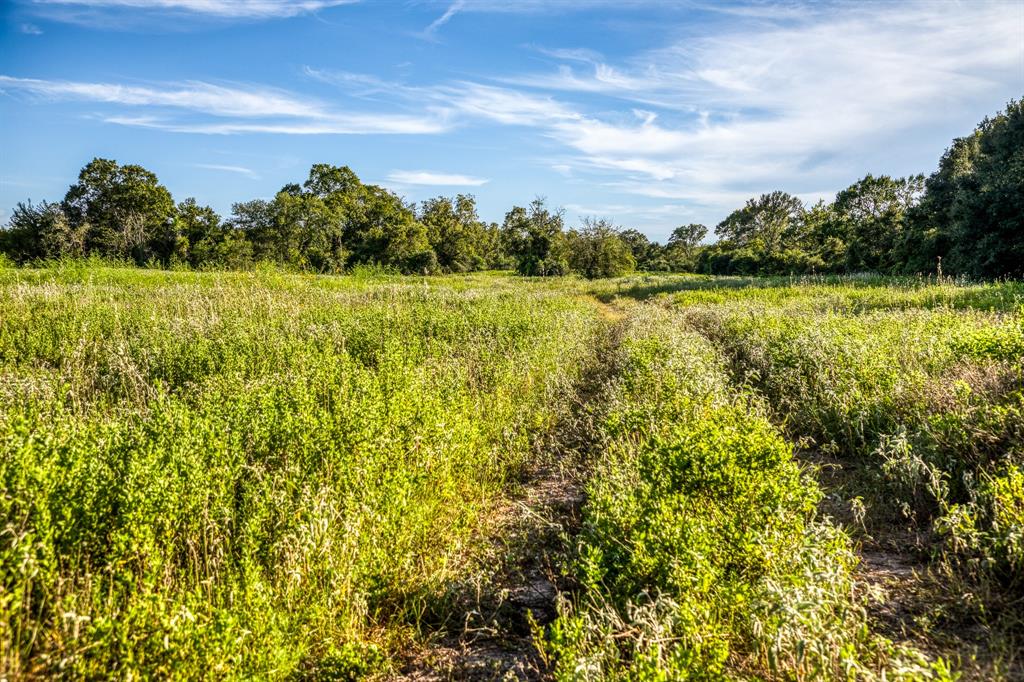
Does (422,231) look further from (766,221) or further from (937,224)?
(766,221)

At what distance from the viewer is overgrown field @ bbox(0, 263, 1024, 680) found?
2463 millimetres

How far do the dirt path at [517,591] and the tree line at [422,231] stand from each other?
3115cm

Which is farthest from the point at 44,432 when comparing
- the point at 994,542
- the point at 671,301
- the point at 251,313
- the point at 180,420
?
the point at 671,301

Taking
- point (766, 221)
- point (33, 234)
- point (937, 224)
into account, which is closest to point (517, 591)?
point (937, 224)

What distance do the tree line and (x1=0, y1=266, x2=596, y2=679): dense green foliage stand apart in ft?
102

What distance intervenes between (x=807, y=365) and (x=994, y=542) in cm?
451

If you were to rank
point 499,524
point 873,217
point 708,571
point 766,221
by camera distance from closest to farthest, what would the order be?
point 708,571, point 499,524, point 873,217, point 766,221

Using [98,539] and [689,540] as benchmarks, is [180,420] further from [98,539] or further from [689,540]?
[689,540]

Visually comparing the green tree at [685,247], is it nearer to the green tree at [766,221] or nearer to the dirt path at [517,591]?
the green tree at [766,221]

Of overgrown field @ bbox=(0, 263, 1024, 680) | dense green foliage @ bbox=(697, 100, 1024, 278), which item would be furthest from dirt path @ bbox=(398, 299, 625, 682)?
dense green foliage @ bbox=(697, 100, 1024, 278)

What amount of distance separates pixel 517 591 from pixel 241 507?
2123mm

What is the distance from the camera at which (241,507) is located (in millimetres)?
3686

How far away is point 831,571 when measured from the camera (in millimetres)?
2672

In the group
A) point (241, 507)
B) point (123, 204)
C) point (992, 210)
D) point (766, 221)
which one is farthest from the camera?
point (766, 221)
